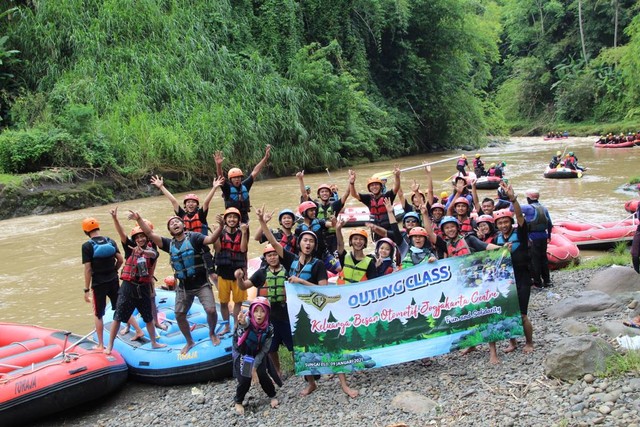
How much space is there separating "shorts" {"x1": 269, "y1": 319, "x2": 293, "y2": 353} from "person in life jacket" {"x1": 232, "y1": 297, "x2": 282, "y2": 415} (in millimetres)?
186

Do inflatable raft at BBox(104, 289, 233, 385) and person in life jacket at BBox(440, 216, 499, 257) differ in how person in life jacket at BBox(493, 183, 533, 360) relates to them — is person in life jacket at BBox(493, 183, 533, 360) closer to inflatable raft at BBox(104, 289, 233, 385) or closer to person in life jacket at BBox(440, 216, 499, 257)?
person in life jacket at BBox(440, 216, 499, 257)

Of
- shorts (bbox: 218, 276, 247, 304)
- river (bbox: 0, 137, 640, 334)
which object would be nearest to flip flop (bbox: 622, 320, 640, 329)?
shorts (bbox: 218, 276, 247, 304)

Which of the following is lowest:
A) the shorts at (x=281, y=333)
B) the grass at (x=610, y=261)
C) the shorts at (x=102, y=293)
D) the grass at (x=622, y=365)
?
the grass at (x=610, y=261)

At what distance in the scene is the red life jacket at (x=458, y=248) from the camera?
238 inches

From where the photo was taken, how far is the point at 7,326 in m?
7.52

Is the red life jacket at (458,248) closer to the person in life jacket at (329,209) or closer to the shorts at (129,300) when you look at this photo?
the person in life jacket at (329,209)

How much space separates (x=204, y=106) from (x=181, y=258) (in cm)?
1926

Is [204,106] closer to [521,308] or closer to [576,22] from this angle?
[521,308]

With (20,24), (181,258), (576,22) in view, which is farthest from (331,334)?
(576,22)

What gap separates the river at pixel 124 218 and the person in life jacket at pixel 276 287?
4227 mm

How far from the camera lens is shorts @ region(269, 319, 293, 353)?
582cm

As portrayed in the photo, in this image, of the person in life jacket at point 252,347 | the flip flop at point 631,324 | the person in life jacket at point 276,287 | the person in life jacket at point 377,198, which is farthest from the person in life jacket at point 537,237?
the person in life jacket at point 252,347

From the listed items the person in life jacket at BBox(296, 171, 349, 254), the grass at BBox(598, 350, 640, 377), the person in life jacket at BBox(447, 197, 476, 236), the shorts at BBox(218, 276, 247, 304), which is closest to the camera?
the grass at BBox(598, 350, 640, 377)

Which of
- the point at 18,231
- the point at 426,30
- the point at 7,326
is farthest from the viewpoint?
the point at 426,30
